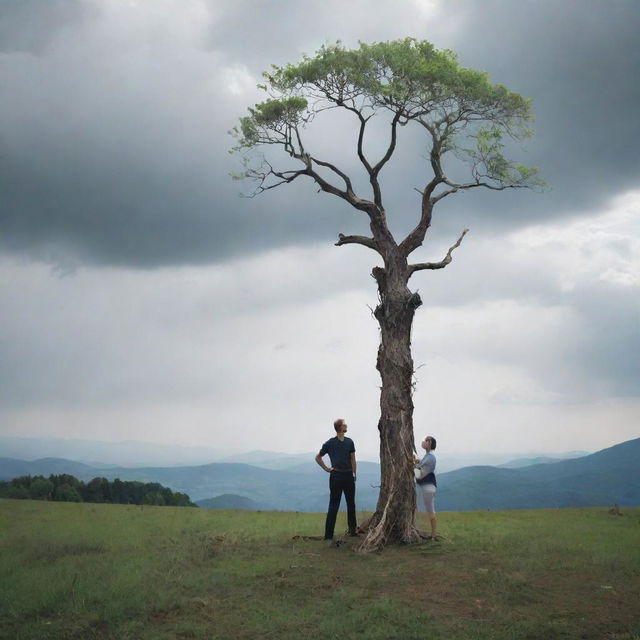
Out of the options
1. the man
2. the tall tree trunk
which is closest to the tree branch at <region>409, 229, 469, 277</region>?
the tall tree trunk

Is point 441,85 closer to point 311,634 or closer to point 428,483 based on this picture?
point 428,483

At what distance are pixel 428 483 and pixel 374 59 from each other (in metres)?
14.3

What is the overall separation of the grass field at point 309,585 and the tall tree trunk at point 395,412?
34.9 inches

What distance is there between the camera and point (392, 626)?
34.4ft

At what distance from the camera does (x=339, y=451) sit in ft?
58.5

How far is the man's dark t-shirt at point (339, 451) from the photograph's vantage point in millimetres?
17781

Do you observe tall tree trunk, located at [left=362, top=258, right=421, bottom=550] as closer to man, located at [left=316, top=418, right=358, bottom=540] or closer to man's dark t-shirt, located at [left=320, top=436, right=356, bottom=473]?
man, located at [left=316, top=418, right=358, bottom=540]

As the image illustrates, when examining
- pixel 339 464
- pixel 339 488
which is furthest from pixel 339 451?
pixel 339 488

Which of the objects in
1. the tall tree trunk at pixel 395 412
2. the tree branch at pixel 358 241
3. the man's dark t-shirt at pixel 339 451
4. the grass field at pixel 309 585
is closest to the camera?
the grass field at pixel 309 585

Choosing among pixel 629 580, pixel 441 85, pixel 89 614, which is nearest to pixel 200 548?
pixel 89 614

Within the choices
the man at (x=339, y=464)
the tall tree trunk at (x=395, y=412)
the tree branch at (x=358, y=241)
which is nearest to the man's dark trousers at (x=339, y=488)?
the man at (x=339, y=464)

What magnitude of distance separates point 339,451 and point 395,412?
230 cm

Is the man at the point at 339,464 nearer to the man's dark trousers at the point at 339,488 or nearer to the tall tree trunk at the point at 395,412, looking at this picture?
the man's dark trousers at the point at 339,488

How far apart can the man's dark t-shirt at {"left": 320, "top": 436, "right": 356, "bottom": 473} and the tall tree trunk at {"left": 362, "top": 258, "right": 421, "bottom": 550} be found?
1.58 metres
